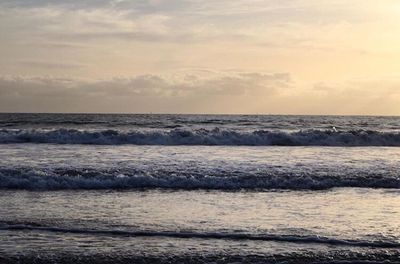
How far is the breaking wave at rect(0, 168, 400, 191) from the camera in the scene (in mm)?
13516

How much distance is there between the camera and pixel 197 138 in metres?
30.2

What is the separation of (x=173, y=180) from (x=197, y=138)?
16.3 metres

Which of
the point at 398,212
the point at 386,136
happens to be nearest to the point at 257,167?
the point at 398,212

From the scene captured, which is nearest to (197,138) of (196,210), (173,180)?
(173,180)

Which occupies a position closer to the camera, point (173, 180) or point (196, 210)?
point (196, 210)

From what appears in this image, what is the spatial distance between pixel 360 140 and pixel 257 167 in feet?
57.1

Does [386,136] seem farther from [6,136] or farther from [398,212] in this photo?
[398,212]

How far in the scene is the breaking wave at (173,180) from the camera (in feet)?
44.3

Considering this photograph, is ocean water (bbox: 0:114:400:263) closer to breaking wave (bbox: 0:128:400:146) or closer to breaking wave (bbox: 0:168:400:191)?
breaking wave (bbox: 0:168:400:191)

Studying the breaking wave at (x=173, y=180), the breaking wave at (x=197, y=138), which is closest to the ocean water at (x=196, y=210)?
the breaking wave at (x=173, y=180)

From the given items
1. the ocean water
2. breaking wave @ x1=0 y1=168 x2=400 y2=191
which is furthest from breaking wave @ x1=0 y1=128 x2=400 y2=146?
breaking wave @ x1=0 y1=168 x2=400 y2=191

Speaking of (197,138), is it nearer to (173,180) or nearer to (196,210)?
(173,180)

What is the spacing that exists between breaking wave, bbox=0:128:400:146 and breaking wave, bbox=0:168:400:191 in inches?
564

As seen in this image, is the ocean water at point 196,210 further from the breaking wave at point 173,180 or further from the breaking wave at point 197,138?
the breaking wave at point 197,138
